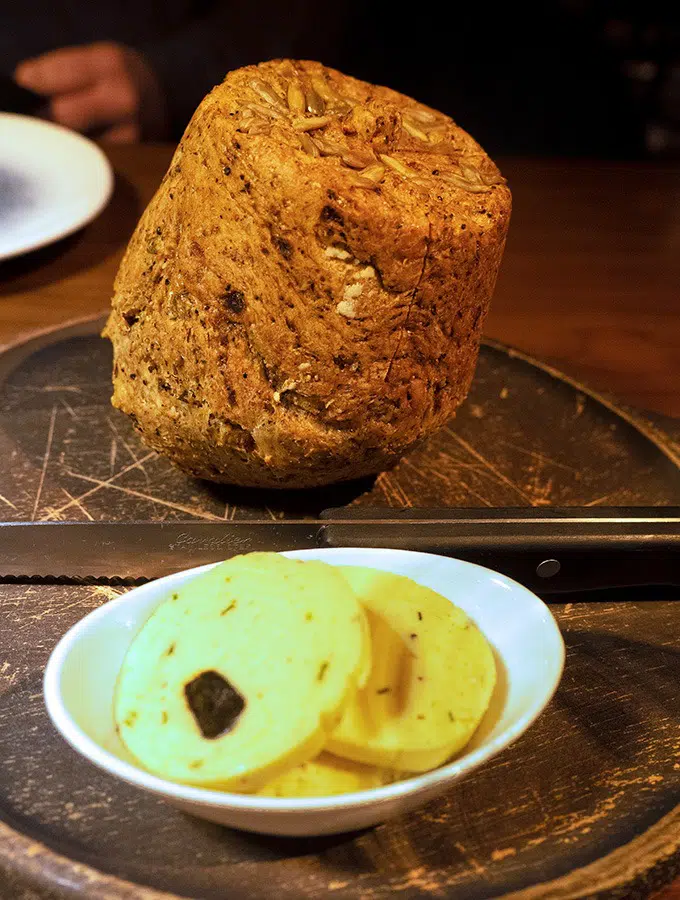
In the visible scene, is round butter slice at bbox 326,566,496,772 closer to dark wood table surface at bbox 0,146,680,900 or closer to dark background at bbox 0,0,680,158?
dark wood table surface at bbox 0,146,680,900

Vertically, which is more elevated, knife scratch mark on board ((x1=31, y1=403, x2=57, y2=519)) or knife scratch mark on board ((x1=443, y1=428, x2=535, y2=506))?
knife scratch mark on board ((x1=443, y1=428, x2=535, y2=506))

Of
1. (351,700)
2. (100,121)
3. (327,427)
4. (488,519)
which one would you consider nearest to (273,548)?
(327,427)

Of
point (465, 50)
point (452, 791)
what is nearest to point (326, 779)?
point (452, 791)

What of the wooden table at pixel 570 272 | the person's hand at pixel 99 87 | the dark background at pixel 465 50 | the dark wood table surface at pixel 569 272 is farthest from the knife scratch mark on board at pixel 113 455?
the dark background at pixel 465 50

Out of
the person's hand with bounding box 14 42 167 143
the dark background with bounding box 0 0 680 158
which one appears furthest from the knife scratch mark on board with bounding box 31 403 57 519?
the dark background with bounding box 0 0 680 158

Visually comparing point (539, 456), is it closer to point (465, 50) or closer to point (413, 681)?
point (413, 681)

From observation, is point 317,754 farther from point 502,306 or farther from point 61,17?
point 61,17

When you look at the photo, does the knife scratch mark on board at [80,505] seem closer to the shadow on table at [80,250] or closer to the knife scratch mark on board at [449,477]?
the knife scratch mark on board at [449,477]
